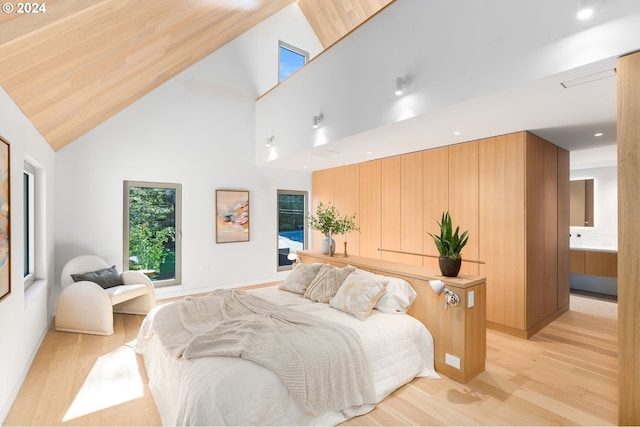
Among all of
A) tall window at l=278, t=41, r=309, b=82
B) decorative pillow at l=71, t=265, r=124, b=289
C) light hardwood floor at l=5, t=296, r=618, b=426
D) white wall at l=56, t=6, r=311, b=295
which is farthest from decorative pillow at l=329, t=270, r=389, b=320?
tall window at l=278, t=41, r=309, b=82

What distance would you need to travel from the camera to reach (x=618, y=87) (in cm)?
190

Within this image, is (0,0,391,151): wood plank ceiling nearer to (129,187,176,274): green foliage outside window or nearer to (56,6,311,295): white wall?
(56,6,311,295): white wall

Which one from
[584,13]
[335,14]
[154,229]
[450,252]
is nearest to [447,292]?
[450,252]

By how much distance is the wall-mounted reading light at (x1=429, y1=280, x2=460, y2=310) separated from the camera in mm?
2551

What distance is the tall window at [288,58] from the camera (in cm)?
648

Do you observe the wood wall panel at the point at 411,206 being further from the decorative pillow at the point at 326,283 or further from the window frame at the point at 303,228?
the window frame at the point at 303,228

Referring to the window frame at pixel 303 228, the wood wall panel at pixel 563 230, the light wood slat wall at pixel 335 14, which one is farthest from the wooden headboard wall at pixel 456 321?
the light wood slat wall at pixel 335 14

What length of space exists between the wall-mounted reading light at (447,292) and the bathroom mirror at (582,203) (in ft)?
16.3

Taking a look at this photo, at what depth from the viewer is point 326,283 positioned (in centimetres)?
321

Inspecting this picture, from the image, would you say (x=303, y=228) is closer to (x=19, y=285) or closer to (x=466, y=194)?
(x=466, y=194)

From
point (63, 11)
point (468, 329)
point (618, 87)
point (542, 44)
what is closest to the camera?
point (63, 11)

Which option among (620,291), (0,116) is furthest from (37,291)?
(620,291)

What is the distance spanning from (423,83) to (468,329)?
7.26ft

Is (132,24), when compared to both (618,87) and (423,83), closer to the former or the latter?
(423,83)
